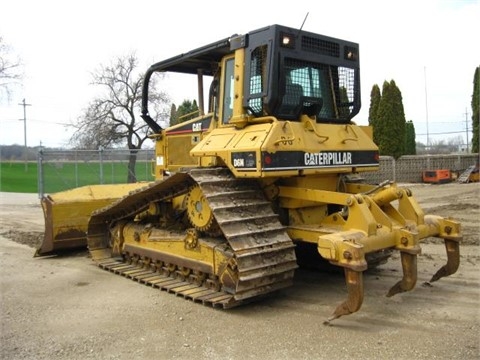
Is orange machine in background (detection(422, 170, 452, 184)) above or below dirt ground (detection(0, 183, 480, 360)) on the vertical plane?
above

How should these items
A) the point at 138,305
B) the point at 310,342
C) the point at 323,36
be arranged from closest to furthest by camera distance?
the point at 310,342 → the point at 138,305 → the point at 323,36

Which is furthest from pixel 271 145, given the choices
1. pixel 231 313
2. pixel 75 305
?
pixel 75 305

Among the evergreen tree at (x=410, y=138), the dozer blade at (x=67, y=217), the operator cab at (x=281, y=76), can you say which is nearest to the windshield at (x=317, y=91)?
the operator cab at (x=281, y=76)

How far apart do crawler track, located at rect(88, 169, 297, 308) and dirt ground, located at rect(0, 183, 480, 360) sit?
23cm

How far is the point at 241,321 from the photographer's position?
Answer: 5.05 meters

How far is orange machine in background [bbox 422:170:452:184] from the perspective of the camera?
25.0 meters

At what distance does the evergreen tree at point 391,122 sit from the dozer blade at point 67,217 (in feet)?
68.2

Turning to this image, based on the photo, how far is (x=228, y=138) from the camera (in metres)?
5.92

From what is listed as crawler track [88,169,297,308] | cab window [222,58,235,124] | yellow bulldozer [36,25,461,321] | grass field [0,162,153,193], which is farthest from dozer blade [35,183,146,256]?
grass field [0,162,153,193]

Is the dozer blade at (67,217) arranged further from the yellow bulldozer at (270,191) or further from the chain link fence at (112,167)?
the chain link fence at (112,167)

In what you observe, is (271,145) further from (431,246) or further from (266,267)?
(431,246)

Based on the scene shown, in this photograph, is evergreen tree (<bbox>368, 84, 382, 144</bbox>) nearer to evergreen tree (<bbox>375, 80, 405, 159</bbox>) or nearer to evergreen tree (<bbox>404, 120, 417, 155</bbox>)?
evergreen tree (<bbox>375, 80, 405, 159</bbox>)

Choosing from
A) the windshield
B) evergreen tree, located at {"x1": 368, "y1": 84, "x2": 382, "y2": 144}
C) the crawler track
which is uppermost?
evergreen tree, located at {"x1": 368, "y1": 84, "x2": 382, "y2": 144}

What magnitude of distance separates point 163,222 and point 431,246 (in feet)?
14.8
